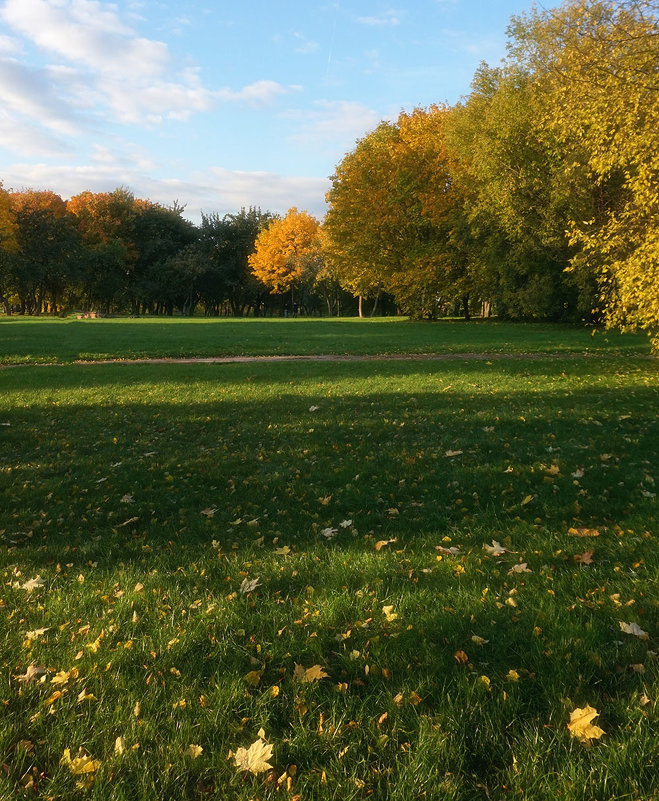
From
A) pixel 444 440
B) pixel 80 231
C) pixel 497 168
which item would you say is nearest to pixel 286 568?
pixel 444 440

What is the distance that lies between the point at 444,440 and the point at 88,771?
21.9 feet

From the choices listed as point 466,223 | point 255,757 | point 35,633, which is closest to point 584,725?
point 255,757

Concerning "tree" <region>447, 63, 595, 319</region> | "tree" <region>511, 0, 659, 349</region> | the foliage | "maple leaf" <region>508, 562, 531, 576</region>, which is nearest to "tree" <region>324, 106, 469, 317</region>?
"tree" <region>447, 63, 595, 319</region>

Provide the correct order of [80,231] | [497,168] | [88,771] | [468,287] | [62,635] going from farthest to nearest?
[80,231], [468,287], [497,168], [62,635], [88,771]

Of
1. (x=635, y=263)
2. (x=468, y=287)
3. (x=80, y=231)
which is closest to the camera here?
(x=635, y=263)

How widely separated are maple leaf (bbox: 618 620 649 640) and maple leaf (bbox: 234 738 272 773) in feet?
6.84

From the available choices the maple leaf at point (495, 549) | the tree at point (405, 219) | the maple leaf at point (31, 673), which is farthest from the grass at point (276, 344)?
the maple leaf at point (31, 673)

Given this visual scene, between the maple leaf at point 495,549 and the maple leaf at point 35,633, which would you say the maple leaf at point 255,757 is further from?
the maple leaf at point 495,549

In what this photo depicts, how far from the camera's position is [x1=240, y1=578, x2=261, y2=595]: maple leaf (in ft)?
13.2

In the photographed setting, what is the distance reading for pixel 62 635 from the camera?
11.5 ft

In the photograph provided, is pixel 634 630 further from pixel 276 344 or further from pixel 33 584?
pixel 276 344

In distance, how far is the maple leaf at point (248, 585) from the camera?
401 centimetres

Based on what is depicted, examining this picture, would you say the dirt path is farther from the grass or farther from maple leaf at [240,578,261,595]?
maple leaf at [240,578,261,595]

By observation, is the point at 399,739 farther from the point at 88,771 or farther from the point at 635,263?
the point at 635,263
